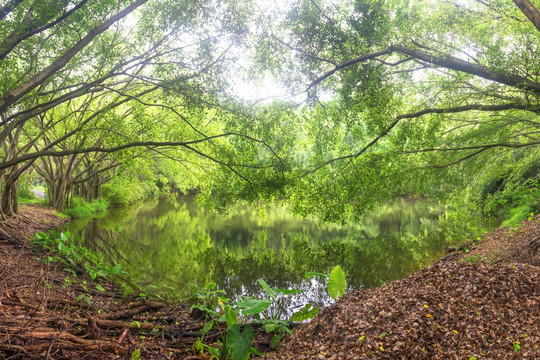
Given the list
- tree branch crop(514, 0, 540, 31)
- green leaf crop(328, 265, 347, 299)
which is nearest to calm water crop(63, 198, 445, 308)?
green leaf crop(328, 265, 347, 299)

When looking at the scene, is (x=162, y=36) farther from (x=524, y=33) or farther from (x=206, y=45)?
(x=524, y=33)

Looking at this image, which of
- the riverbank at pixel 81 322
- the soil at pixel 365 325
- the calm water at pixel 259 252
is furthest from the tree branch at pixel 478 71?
the riverbank at pixel 81 322

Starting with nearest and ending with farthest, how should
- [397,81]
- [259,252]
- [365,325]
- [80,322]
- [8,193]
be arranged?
[365,325] → [80,322] → [397,81] → [259,252] → [8,193]

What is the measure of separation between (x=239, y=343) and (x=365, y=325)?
1.73 metres

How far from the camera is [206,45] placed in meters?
8.42

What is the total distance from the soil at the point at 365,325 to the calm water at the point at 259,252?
2.99 meters

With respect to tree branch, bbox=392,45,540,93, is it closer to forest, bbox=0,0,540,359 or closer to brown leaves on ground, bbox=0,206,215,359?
forest, bbox=0,0,540,359

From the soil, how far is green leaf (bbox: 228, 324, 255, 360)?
39 centimetres

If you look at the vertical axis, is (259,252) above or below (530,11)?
below

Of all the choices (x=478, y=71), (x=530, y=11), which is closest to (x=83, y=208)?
(x=478, y=71)

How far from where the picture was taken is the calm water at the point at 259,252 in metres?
10.0

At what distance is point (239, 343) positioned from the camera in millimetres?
4426

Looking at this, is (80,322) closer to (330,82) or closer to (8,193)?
(330,82)

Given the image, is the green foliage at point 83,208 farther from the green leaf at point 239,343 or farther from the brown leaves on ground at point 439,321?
the brown leaves on ground at point 439,321
